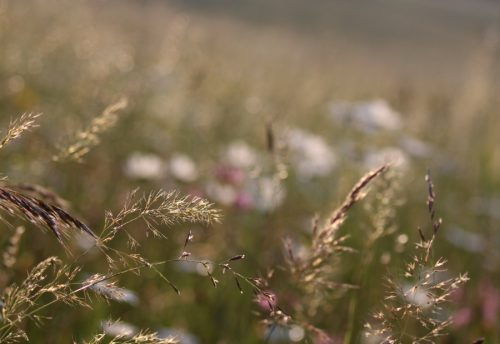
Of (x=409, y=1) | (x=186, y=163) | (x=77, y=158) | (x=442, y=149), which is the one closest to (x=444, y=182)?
(x=442, y=149)

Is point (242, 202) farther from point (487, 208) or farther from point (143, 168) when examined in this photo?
point (487, 208)

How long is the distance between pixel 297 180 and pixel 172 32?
134cm

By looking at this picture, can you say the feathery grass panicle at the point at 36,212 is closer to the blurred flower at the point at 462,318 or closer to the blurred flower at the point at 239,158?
the blurred flower at the point at 462,318

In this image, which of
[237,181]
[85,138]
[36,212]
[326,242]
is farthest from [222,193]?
[36,212]

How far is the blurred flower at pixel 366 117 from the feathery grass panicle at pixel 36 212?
9.50 feet

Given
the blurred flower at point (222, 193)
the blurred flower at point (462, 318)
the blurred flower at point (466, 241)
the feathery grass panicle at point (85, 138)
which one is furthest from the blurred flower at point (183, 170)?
the feathery grass panicle at point (85, 138)

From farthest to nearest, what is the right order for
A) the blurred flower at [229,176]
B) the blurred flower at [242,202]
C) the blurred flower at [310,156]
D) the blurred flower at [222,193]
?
1. the blurred flower at [310,156]
2. the blurred flower at [229,176]
3. the blurred flower at [222,193]
4. the blurred flower at [242,202]

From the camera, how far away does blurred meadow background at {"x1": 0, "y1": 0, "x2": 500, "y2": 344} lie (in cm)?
173

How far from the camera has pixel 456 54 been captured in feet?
86.3

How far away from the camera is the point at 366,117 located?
3.76m

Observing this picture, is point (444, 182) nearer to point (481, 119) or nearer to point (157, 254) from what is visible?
point (481, 119)

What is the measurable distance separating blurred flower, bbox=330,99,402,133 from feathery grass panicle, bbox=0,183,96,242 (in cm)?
290

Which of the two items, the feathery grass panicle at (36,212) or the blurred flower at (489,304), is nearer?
the feathery grass panicle at (36,212)

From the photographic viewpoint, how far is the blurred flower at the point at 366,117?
368cm
